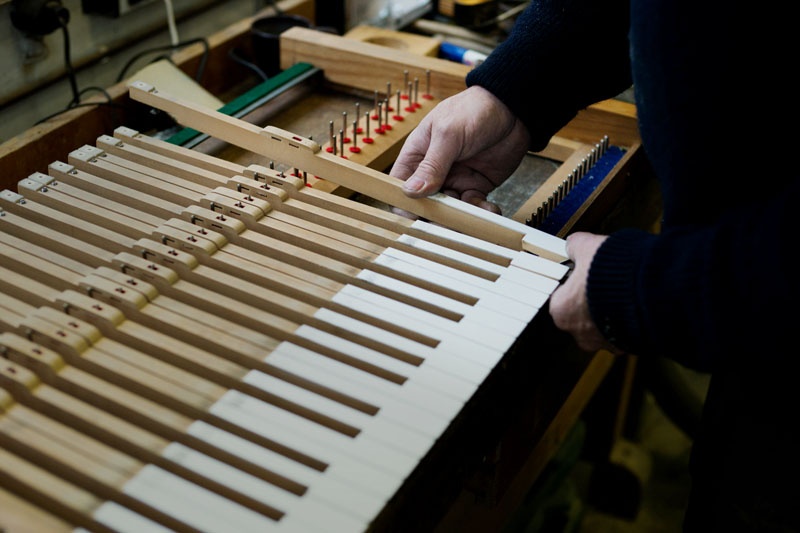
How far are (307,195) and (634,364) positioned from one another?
1.65 metres

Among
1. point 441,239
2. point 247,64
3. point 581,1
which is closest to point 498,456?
point 441,239

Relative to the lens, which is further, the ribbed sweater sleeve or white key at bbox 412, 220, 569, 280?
the ribbed sweater sleeve

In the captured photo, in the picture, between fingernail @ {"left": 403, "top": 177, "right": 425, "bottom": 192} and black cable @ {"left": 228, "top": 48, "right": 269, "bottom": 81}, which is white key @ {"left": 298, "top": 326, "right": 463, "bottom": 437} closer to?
fingernail @ {"left": 403, "top": 177, "right": 425, "bottom": 192}

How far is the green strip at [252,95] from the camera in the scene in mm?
1828

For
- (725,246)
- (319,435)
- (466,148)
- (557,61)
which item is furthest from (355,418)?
(557,61)

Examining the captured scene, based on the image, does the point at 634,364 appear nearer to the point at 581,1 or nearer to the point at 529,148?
the point at 529,148

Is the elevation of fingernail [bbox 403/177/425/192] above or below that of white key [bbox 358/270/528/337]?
above

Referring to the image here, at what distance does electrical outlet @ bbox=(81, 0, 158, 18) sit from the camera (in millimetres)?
2211

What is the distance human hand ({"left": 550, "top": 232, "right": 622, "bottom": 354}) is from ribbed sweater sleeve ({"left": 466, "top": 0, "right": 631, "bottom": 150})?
1.46ft

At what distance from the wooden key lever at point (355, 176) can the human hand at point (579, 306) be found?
0.30 ft

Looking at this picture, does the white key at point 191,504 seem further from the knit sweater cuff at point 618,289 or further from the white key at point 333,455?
the knit sweater cuff at point 618,289

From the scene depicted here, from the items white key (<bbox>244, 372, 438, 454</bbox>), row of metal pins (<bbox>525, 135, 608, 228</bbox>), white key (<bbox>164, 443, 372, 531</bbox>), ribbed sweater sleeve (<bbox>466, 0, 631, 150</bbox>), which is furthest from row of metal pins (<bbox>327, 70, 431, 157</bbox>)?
white key (<bbox>164, 443, 372, 531</bbox>)

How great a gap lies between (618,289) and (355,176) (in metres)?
0.59

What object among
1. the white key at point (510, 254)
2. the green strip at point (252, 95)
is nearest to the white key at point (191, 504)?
the white key at point (510, 254)
